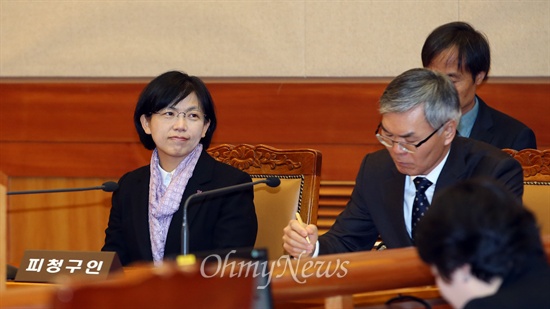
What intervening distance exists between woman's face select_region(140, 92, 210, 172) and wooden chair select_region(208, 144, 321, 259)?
274 millimetres

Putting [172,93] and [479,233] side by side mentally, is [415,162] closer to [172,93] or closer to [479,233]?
[172,93]

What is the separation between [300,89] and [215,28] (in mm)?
591

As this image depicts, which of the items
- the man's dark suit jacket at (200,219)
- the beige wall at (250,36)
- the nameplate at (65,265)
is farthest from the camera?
the beige wall at (250,36)

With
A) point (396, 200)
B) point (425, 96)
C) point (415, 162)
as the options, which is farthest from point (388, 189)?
point (425, 96)

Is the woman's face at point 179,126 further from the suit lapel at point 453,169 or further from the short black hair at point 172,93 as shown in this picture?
the suit lapel at point 453,169

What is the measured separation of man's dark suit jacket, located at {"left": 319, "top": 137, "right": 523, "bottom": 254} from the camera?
106 inches

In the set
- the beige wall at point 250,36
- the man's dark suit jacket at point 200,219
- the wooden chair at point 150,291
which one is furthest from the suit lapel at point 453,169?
the beige wall at point 250,36

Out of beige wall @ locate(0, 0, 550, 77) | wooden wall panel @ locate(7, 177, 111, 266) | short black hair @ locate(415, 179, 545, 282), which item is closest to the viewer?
short black hair @ locate(415, 179, 545, 282)

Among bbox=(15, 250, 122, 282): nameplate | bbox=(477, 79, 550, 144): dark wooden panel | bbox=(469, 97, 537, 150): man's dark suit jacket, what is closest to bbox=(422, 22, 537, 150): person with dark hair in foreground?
bbox=(469, 97, 537, 150): man's dark suit jacket

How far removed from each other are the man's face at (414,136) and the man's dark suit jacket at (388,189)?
0.09m

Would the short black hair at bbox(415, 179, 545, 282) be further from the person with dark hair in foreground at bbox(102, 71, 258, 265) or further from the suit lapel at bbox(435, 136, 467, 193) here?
the person with dark hair in foreground at bbox(102, 71, 258, 265)

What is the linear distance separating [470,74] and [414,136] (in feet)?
3.16

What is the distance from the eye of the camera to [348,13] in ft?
14.8

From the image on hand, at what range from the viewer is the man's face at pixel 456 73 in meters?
3.50
